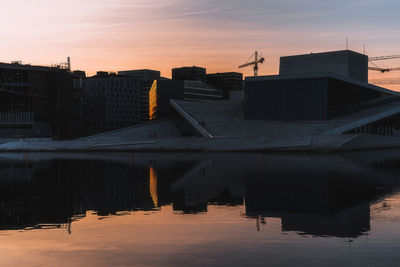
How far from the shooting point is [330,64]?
106 meters

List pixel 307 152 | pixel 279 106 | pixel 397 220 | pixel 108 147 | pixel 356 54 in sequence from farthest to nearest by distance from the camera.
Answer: pixel 356 54
pixel 279 106
pixel 108 147
pixel 307 152
pixel 397 220

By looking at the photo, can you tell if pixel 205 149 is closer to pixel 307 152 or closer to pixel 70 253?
Result: pixel 307 152

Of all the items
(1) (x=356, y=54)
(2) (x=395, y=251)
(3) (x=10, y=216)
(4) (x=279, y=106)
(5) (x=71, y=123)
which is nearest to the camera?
(2) (x=395, y=251)

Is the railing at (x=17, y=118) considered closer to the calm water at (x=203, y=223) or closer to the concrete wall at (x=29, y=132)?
the concrete wall at (x=29, y=132)

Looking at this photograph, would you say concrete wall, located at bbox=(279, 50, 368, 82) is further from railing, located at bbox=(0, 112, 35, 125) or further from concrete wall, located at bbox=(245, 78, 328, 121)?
railing, located at bbox=(0, 112, 35, 125)

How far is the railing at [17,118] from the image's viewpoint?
10950 centimetres

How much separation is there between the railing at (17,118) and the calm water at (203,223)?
8786 centimetres

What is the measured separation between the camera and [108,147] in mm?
79125

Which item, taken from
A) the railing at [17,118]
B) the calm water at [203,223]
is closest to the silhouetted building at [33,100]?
the railing at [17,118]

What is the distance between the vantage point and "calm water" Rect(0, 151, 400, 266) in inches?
437

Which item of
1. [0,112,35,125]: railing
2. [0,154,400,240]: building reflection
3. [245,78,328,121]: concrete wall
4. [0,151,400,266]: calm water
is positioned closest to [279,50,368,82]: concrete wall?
[245,78,328,121]: concrete wall

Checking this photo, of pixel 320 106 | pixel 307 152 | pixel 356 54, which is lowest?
pixel 307 152

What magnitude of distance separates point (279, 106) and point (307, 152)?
24.4 meters

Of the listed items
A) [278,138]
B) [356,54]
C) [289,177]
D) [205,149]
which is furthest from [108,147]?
[356,54]
